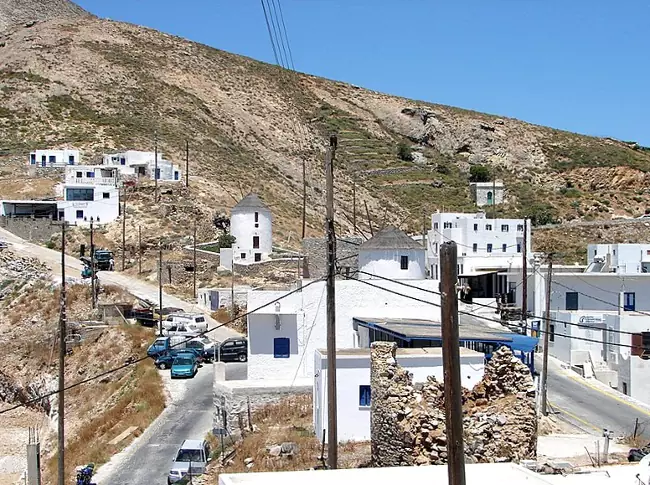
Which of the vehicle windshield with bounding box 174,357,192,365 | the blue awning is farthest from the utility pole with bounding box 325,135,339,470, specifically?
the vehicle windshield with bounding box 174,357,192,365

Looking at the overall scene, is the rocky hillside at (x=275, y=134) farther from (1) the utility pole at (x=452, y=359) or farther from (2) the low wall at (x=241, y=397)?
(1) the utility pole at (x=452, y=359)

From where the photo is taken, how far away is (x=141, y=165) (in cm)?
7175

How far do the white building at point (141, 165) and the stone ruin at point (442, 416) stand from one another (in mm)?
56217

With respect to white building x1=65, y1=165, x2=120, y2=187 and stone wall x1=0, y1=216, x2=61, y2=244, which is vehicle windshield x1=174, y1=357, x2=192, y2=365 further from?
white building x1=65, y1=165, x2=120, y2=187

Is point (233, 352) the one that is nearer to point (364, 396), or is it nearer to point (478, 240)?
point (364, 396)

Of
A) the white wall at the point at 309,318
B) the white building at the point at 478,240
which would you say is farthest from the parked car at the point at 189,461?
the white building at the point at 478,240

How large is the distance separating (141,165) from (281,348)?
47754 millimetres

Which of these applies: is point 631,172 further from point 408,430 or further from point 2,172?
point 408,430

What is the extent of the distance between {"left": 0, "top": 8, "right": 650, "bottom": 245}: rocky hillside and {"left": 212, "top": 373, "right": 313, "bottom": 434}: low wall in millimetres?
40707

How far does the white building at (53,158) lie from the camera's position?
7407 centimetres

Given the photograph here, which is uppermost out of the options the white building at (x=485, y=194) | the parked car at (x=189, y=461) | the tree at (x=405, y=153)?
the tree at (x=405, y=153)

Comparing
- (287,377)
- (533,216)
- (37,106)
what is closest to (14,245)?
(287,377)

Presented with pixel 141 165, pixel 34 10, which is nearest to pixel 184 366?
pixel 141 165

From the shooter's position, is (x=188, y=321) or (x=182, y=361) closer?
(x=182, y=361)
